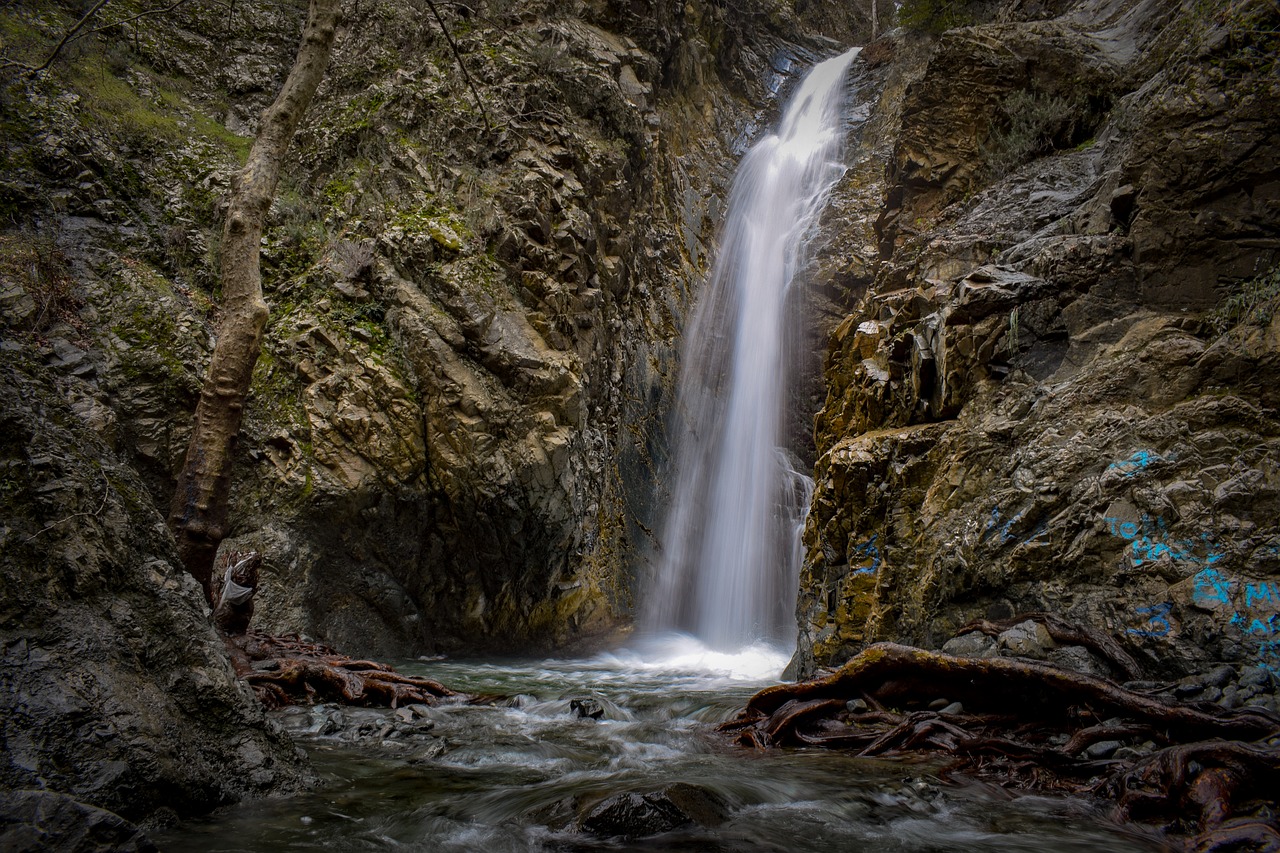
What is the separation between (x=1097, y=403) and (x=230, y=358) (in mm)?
7486

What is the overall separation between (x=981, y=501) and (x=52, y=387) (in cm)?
685

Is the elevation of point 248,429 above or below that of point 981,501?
above

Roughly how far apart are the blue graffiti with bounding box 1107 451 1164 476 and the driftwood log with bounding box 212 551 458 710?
21.5ft

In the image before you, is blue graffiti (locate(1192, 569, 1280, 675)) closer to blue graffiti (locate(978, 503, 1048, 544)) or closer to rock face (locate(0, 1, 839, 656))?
blue graffiti (locate(978, 503, 1048, 544))

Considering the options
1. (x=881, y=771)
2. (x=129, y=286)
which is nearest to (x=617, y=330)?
(x=129, y=286)

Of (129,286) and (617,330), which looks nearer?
(129,286)

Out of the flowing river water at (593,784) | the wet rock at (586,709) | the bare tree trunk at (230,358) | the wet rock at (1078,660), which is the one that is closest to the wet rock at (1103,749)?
the flowing river water at (593,784)

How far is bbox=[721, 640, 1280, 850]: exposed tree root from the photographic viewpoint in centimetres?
276

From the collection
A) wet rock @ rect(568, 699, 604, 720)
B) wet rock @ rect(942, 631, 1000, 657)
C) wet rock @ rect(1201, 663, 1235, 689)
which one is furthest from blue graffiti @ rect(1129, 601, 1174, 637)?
wet rock @ rect(568, 699, 604, 720)

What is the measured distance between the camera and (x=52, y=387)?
8.50 feet

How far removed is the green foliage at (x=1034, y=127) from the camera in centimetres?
1055

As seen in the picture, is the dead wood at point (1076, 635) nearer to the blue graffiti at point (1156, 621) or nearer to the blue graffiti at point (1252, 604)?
the blue graffiti at point (1156, 621)

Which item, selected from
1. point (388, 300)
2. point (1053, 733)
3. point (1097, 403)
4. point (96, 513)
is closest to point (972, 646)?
point (1053, 733)

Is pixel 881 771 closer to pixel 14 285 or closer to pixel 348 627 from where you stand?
pixel 348 627
